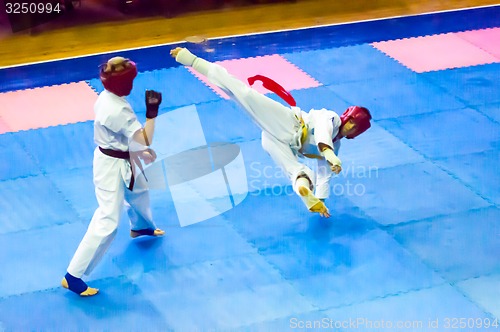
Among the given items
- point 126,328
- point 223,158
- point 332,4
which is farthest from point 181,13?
point 126,328

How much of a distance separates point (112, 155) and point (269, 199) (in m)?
1.81

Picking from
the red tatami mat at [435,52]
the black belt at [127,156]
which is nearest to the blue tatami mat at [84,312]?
the black belt at [127,156]

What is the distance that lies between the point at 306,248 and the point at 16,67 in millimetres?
5116

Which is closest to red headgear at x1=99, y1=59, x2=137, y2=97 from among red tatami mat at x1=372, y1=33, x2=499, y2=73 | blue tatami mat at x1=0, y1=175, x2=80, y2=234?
blue tatami mat at x1=0, y1=175, x2=80, y2=234

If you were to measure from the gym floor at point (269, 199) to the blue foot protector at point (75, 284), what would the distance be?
90mm

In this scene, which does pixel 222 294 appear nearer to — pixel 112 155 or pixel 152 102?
pixel 112 155

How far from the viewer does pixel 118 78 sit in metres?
5.93

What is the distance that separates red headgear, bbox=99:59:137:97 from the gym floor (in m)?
1.48

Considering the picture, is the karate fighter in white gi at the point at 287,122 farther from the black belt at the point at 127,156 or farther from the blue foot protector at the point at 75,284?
the blue foot protector at the point at 75,284

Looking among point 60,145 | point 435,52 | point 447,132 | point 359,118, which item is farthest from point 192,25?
point 359,118

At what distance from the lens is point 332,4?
→ 1212 cm

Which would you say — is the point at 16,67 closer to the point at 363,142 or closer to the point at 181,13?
the point at 181,13

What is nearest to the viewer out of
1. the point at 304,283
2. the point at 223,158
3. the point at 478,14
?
the point at 304,283

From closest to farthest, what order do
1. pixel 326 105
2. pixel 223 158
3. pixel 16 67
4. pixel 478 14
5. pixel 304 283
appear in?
pixel 304 283, pixel 223 158, pixel 326 105, pixel 16 67, pixel 478 14
